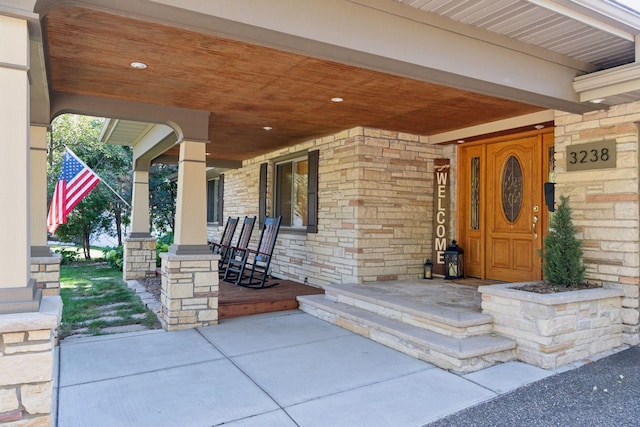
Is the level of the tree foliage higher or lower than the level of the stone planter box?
higher

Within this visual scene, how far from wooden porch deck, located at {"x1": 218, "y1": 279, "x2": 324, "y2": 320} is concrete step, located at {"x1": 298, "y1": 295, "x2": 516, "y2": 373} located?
112 centimetres

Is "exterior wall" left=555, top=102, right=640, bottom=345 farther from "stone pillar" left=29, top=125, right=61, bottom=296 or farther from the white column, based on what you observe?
"stone pillar" left=29, top=125, right=61, bottom=296

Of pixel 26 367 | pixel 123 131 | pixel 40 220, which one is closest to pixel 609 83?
pixel 26 367

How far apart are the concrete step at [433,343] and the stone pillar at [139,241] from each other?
502 cm

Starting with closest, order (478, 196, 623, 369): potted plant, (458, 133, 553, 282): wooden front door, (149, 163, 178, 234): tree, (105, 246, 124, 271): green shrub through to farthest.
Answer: (478, 196, 623, 369): potted plant, (458, 133, 553, 282): wooden front door, (105, 246, 124, 271): green shrub, (149, 163, 178, 234): tree

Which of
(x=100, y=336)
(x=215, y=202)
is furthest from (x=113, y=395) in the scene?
(x=215, y=202)

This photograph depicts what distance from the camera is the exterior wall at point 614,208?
4.03m

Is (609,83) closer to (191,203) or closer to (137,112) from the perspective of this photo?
(191,203)

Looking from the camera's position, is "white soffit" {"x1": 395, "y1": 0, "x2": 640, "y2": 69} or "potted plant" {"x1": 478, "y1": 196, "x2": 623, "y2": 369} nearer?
"white soffit" {"x1": 395, "y1": 0, "x2": 640, "y2": 69}

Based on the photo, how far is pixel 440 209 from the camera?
6496 millimetres

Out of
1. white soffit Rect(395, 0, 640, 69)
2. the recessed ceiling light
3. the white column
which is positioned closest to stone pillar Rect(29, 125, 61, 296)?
the white column

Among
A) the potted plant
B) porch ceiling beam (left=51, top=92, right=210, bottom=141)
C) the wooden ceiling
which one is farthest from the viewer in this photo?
porch ceiling beam (left=51, top=92, right=210, bottom=141)

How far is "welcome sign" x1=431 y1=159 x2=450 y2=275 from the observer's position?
6.47m

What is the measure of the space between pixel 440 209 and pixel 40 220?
5069mm
